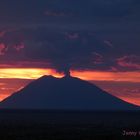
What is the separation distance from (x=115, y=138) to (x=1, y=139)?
40.5 feet

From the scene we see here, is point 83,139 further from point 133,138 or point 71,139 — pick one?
point 133,138

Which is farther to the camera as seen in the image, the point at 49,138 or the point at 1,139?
the point at 49,138

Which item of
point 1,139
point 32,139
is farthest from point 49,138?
point 1,139

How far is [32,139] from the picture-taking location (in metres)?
60.2

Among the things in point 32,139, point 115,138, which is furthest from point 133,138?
point 32,139

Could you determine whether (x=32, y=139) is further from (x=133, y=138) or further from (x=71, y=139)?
(x=133, y=138)

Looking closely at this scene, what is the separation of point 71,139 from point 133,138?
6696mm

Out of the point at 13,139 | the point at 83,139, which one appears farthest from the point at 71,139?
the point at 13,139

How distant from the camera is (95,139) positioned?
59.8 m

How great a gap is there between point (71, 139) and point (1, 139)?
7.96m

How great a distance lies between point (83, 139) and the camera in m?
59.8

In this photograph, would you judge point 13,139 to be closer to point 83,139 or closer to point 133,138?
point 83,139

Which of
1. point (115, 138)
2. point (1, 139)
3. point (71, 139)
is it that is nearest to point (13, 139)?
point (1, 139)

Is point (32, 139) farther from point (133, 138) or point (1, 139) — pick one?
point (133, 138)
